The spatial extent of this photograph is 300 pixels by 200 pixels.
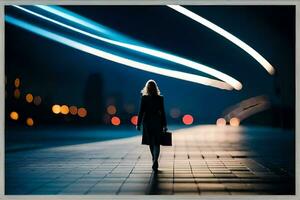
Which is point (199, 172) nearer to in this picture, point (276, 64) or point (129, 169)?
point (129, 169)

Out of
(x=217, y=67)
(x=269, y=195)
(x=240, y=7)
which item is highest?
(x=240, y=7)

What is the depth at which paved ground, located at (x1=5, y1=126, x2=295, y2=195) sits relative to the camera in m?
11.6

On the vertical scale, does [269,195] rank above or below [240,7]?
below

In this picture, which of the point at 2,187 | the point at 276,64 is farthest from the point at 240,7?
the point at 2,187

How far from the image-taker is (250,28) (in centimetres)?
1462

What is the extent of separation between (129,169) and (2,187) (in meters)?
2.48

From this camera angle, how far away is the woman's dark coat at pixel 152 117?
13484 mm

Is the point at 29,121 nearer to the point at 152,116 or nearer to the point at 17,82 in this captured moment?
the point at 17,82

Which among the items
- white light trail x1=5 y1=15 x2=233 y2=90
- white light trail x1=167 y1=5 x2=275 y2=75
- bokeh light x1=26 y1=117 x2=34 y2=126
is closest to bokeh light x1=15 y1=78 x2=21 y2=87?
white light trail x1=5 y1=15 x2=233 y2=90

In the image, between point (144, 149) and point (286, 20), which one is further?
point (144, 149)

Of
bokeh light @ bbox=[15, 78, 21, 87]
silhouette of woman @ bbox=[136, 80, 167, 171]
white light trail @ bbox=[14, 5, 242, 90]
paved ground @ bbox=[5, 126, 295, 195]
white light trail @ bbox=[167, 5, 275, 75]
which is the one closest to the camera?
paved ground @ bbox=[5, 126, 295, 195]

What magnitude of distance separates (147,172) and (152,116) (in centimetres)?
112

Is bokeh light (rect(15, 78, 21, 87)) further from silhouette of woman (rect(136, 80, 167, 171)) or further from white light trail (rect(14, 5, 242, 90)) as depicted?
silhouette of woman (rect(136, 80, 167, 171))

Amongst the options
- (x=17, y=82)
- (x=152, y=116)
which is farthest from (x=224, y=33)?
(x=17, y=82)
